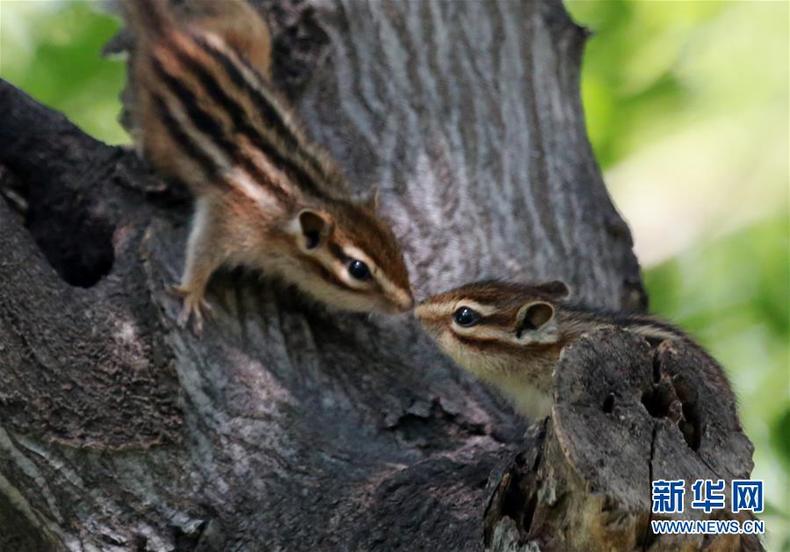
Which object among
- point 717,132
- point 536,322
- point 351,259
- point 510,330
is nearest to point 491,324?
point 510,330

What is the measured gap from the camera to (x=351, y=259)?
5.46 meters

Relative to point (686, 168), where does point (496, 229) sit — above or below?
below

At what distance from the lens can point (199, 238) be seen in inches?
197

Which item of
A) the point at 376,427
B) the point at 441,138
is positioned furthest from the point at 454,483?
the point at 441,138

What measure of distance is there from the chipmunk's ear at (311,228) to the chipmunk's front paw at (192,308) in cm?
88

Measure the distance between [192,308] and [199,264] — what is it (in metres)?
0.43

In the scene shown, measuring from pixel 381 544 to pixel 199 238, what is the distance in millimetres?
1720

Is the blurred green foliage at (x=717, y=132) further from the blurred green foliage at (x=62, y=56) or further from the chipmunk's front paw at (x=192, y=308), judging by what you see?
the chipmunk's front paw at (x=192, y=308)

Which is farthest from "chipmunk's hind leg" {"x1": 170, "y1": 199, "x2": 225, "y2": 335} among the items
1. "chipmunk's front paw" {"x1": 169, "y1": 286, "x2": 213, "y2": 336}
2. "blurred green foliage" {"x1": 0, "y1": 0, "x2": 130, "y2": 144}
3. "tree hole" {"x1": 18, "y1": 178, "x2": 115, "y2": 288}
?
"blurred green foliage" {"x1": 0, "y1": 0, "x2": 130, "y2": 144}

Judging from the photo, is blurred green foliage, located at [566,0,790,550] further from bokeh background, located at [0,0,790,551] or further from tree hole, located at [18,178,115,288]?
tree hole, located at [18,178,115,288]

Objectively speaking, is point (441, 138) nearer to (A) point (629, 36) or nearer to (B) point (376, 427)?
(B) point (376, 427)

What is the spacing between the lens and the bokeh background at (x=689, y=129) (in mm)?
7328

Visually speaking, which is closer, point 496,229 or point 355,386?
point 355,386

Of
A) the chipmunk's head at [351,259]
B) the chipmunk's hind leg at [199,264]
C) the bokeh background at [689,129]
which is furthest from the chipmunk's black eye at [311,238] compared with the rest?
the bokeh background at [689,129]
